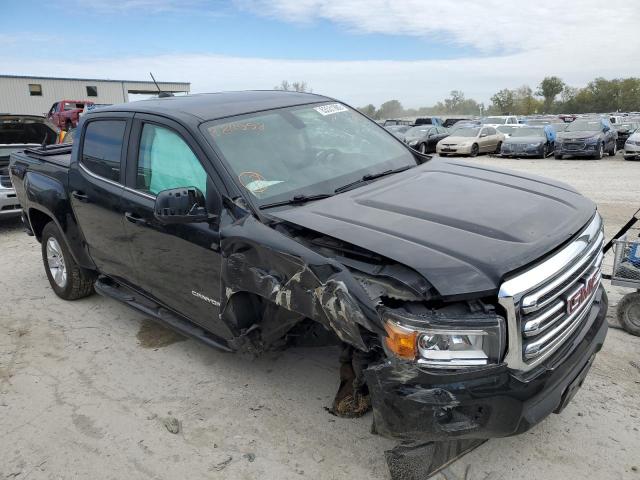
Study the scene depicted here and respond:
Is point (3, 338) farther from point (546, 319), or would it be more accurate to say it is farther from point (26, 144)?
point (26, 144)

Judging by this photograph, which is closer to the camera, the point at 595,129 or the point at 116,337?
the point at 116,337

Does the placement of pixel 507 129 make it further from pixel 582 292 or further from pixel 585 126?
pixel 582 292

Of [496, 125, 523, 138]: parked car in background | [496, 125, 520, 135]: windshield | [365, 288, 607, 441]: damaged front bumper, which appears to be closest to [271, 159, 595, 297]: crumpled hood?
[365, 288, 607, 441]: damaged front bumper

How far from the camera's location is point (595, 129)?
1945 cm

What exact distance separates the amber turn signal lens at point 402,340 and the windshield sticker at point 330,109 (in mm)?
2245

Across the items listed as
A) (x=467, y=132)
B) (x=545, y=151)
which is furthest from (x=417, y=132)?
(x=545, y=151)

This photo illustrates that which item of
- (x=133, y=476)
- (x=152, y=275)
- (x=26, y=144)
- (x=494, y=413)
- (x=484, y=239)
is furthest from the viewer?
(x=26, y=144)

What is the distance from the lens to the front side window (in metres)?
3.23

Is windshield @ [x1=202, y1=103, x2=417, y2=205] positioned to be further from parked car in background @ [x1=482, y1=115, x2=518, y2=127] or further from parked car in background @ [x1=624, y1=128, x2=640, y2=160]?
parked car in background @ [x1=482, y1=115, x2=518, y2=127]

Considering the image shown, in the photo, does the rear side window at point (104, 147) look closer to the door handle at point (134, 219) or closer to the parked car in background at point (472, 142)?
the door handle at point (134, 219)

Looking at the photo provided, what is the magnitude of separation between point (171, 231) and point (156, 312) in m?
0.80

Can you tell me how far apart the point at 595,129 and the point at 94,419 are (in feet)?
68.2

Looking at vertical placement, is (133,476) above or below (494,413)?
below

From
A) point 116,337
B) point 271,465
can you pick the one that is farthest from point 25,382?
point 271,465
